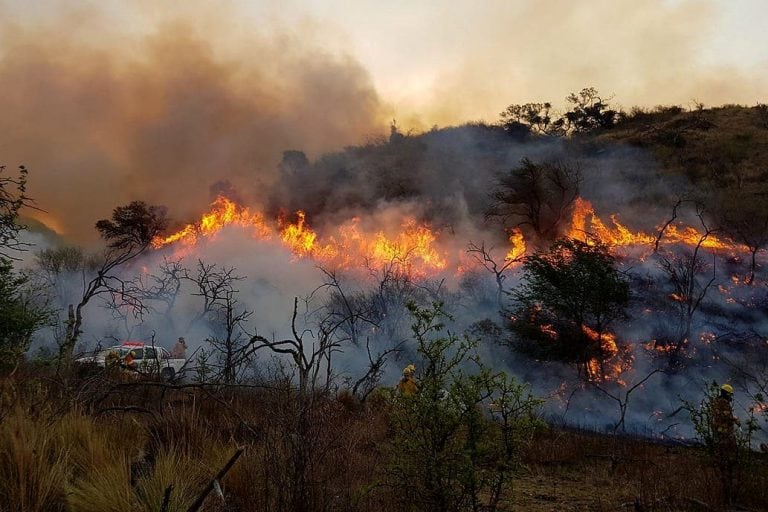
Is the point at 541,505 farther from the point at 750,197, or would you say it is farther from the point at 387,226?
the point at 387,226

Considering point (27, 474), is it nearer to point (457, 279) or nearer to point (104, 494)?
point (104, 494)

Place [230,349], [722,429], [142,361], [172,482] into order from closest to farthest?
1. [172,482]
2. [722,429]
3. [142,361]
4. [230,349]

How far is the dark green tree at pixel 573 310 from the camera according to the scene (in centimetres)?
2030

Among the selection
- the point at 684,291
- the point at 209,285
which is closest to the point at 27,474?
the point at 209,285

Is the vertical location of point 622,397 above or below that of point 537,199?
below

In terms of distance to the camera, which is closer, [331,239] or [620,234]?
[620,234]

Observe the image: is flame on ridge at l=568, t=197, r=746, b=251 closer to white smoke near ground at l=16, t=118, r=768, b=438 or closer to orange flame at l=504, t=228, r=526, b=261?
white smoke near ground at l=16, t=118, r=768, b=438

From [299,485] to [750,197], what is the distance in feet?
131

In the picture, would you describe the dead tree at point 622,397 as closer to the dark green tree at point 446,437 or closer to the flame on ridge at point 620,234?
the dark green tree at point 446,437

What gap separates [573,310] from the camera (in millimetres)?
20469

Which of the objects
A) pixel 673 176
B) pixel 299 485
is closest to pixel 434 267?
pixel 673 176

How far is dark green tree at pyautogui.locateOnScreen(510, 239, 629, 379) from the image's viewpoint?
20.3 meters

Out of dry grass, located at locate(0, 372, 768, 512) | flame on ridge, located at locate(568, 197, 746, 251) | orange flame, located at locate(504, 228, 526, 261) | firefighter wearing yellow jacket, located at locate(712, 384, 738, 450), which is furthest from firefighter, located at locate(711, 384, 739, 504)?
orange flame, located at locate(504, 228, 526, 261)

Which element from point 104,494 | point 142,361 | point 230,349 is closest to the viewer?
point 104,494
